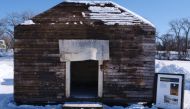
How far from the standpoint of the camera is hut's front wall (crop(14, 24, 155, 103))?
1261 centimetres

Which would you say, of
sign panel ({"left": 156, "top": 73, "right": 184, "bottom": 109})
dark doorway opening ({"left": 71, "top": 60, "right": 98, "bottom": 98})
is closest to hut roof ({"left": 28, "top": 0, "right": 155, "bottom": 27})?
sign panel ({"left": 156, "top": 73, "right": 184, "bottom": 109})

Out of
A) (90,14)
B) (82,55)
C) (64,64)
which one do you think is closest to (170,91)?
(82,55)

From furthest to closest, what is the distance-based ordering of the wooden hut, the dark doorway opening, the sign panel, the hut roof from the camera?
the dark doorway opening, the hut roof, the wooden hut, the sign panel

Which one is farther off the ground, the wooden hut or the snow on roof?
the snow on roof

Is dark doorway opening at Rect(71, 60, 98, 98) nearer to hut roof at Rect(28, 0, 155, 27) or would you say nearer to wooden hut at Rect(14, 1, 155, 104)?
hut roof at Rect(28, 0, 155, 27)

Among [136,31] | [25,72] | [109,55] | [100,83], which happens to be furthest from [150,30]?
[25,72]

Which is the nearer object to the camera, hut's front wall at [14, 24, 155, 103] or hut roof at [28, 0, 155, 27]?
hut's front wall at [14, 24, 155, 103]

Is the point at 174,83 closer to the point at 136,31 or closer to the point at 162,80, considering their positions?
the point at 162,80

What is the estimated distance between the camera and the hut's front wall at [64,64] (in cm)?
1261

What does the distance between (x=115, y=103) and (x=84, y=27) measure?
2.84 m

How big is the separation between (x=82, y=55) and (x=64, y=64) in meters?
0.70

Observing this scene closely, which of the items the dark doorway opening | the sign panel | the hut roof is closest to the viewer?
the sign panel

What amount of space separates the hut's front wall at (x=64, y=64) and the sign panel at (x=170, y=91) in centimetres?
101

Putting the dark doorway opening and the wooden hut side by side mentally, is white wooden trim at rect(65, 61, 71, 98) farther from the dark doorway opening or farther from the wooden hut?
the dark doorway opening
